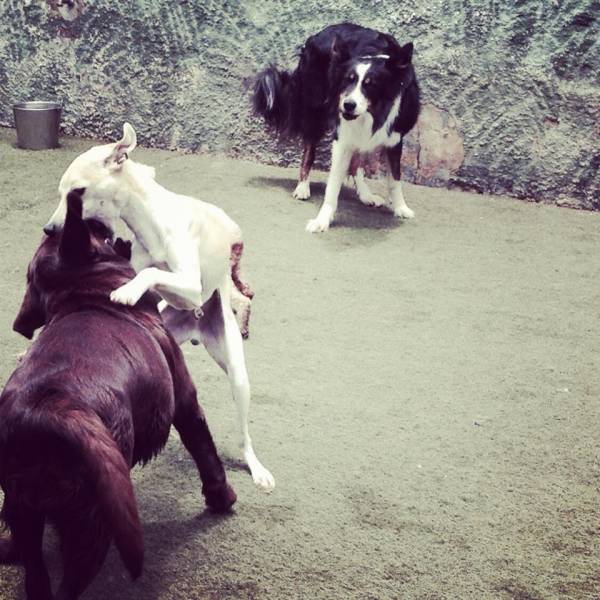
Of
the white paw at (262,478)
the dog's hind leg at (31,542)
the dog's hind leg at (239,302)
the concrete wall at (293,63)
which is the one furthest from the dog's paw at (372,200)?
the dog's hind leg at (31,542)

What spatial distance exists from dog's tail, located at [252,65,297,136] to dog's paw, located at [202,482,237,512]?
295 cm

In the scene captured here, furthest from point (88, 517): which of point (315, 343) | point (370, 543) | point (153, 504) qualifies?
point (315, 343)

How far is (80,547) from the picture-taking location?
4.25 feet

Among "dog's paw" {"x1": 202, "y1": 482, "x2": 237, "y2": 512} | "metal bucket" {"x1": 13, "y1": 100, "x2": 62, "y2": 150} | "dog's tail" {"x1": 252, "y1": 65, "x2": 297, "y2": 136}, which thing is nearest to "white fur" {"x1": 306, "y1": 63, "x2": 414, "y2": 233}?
"dog's tail" {"x1": 252, "y1": 65, "x2": 297, "y2": 136}

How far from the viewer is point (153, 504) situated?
6.17 feet

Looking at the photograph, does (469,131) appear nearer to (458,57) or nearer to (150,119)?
(458,57)

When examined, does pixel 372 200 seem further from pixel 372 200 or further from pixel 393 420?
pixel 393 420

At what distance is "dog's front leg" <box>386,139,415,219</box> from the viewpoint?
4152 millimetres

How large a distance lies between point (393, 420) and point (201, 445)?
73 centimetres

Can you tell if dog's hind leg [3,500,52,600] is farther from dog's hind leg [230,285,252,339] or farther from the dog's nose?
the dog's nose

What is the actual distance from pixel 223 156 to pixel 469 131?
60.2 inches

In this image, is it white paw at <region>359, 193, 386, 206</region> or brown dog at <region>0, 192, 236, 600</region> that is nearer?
brown dog at <region>0, 192, 236, 600</region>

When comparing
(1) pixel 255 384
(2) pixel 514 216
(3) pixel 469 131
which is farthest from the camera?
(3) pixel 469 131

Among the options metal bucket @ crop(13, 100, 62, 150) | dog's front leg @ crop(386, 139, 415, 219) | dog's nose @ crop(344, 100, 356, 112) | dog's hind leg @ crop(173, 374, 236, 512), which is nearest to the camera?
dog's hind leg @ crop(173, 374, 236, 512)
